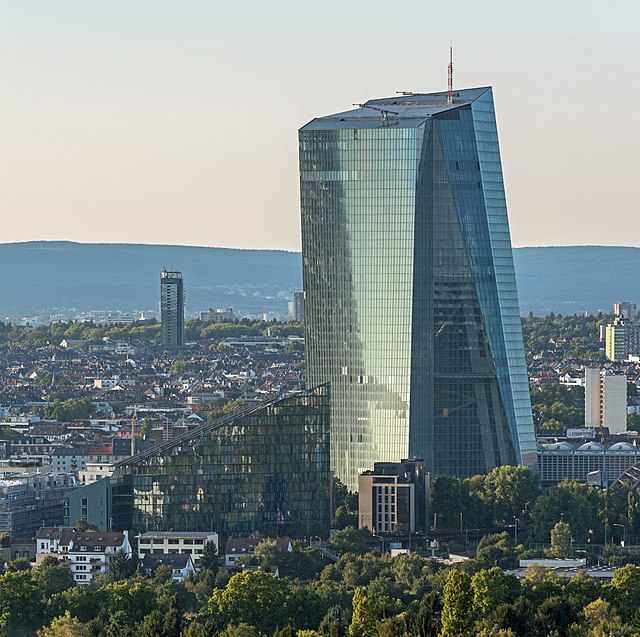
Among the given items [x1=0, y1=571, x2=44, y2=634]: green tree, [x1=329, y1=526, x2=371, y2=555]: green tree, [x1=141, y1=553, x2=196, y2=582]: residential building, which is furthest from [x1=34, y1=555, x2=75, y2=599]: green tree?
[x1=329, y1=526, x2=371, y2=555]: green tree

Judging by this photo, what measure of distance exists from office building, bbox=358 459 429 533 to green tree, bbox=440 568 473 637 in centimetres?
3963

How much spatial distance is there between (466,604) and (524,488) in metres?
50.7

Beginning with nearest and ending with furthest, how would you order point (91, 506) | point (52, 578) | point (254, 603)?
point (254, 603)
point (52, 578)
point (91, 506)

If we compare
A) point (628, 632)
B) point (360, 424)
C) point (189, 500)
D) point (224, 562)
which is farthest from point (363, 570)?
point (360, 424)

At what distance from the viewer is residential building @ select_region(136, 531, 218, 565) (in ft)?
429

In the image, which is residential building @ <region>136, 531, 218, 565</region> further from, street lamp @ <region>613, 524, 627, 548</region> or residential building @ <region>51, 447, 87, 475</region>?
residential building @ <region>51, 447, 87, 475</region>

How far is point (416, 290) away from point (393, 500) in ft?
68.7

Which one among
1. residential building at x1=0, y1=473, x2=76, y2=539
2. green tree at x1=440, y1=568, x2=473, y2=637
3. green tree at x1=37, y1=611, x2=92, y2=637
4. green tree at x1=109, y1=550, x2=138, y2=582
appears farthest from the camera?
residential building at x1=0, y1=473, x2=76, y2=539

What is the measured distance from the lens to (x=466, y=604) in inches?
3947

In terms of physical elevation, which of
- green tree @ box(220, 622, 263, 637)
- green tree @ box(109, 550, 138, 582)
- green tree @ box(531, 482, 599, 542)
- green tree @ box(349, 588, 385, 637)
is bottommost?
green tree @ box(220, 622, 263, 637)

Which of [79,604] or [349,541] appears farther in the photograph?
[349,541]

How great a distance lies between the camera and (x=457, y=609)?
99062 millimetres

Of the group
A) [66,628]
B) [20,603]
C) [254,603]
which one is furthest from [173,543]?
[66,628]

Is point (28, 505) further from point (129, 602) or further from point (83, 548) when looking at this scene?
point (129, 602)
